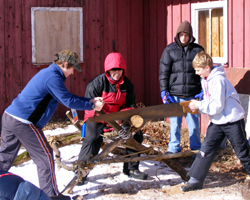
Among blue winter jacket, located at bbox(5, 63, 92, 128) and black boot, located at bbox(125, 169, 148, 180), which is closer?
blue winter jacket, located at bbox(5, 63, 92, 128)

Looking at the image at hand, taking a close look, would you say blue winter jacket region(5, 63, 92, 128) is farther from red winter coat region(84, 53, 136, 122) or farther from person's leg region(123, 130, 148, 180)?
person's leg region(123, 130, 148, 180)

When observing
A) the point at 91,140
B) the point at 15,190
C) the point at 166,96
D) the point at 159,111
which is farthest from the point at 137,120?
the point at 15,190

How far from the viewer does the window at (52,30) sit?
781 centimetres

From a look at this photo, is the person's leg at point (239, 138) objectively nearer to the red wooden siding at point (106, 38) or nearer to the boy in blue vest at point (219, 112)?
the boy in blue vest at point (219, 112)

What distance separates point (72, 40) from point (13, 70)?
1457mm

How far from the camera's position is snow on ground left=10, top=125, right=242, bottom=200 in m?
4.38

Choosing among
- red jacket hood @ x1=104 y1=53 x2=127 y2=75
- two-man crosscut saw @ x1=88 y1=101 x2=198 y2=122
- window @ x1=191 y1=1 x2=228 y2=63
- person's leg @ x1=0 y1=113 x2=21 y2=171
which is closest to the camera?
person's leg @ x1=0 y1=113 x2=21 y2=171

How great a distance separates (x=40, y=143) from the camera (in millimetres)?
4039

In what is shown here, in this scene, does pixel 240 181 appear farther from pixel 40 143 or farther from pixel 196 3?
pixel 196 3

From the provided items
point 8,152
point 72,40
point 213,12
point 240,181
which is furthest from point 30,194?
point 72,40

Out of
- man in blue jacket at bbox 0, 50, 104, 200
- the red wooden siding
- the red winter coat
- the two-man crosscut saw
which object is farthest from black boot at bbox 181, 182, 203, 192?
the red wooden siding

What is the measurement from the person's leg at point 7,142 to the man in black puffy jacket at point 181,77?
2.32 m

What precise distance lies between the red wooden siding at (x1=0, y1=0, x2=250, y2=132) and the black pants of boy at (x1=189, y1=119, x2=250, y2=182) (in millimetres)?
2797

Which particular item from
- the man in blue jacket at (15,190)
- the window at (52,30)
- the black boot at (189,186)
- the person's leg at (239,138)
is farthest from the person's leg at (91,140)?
the window at (52,30)
